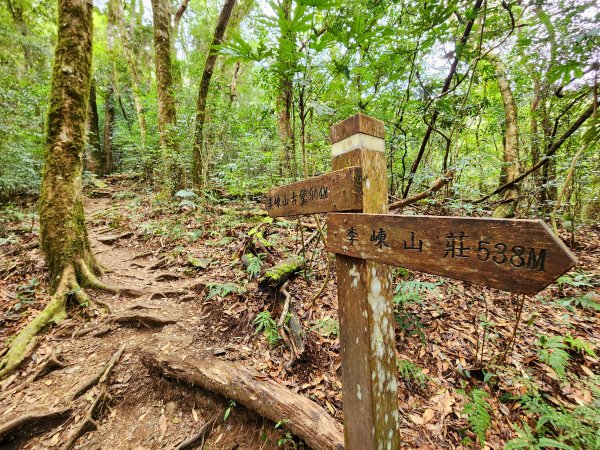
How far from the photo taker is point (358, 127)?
65.8 inches

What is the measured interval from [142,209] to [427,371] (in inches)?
376

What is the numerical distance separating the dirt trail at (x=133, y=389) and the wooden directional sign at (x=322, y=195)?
2207 mm

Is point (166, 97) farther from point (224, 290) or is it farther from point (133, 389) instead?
point (133, 389)

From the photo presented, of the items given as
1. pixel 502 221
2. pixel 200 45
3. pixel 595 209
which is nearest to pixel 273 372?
pixel 502 221

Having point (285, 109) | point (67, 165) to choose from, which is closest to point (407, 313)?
point (285, 109)

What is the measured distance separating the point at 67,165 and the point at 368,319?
5548mm

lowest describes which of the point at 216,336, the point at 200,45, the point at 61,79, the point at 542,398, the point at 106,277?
the point at 542,398

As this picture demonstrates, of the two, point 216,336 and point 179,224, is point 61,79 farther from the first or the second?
point 216,336

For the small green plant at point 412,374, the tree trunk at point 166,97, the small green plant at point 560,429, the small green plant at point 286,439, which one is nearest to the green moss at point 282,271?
the small green plant at point 286,439

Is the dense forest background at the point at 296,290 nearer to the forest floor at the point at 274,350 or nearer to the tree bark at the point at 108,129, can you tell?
the forest floor at the point at 274,350

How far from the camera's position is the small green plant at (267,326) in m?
3.49

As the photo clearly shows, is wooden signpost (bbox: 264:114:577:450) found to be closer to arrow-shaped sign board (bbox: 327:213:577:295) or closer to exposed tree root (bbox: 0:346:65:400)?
arrow-shaped sign board (bbox: 327:213:577:295)

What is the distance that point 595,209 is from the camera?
7.64 m

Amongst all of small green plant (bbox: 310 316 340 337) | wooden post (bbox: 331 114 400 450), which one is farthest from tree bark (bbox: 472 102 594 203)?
small green plant (bbox: 310 316 340 337)
